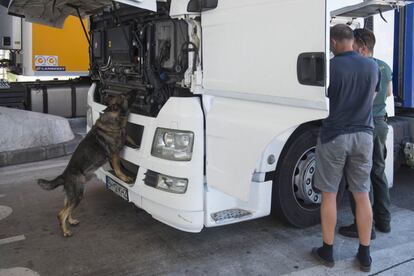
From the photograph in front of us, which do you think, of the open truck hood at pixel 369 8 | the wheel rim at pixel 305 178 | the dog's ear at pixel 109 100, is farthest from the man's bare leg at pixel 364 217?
the dog's ear at pixel 109 100

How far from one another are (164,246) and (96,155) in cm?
112

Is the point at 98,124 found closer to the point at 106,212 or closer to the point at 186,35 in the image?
the point at 106,212

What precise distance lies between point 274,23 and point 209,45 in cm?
68

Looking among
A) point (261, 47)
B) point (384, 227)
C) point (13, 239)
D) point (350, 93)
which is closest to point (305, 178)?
point (384, 227)

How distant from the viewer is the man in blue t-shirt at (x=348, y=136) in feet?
11.5

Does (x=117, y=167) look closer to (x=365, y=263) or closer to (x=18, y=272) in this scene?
(x=18, y=272)

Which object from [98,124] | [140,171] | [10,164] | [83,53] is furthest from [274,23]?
[83,53]

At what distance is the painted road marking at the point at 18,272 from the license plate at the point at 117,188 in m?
1.04

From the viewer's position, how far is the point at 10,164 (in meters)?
7.61

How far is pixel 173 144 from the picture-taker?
3881 millimetres

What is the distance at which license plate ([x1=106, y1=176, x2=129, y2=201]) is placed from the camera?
445 centimetres

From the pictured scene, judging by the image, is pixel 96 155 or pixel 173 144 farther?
pixel 96 155

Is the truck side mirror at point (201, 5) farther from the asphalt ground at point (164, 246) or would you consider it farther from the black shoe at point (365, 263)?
the black shoe at point (365, 263)

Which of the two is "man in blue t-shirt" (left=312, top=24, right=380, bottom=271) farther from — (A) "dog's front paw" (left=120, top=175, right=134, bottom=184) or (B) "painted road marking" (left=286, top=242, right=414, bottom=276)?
(A) "dog's front paw" (left=120, top=175, right=134, bottom=184)
